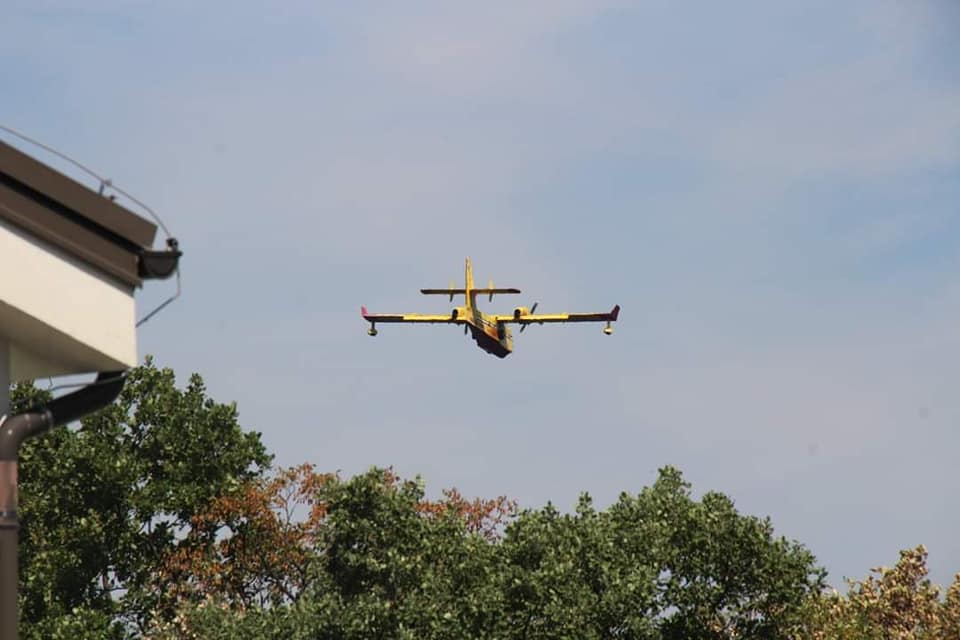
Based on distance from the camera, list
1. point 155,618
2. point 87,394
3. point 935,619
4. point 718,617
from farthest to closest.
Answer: point 155,618 → point 935,619 → point 718,617 → point 87,394

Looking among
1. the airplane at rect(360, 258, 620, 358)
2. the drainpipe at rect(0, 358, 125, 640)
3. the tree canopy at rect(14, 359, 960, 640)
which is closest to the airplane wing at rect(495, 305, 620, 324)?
the airplane at rect(360, 258, 620, 358)

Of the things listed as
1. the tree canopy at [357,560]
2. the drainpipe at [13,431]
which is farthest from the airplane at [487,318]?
the drainpipe at [13,431]

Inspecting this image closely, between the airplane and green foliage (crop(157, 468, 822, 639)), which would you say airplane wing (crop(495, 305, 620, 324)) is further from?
green foliage (crop(157, 468, 822, 639))

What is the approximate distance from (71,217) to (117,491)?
6100 centimetres

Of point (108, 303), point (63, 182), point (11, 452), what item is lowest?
point (11, 452)

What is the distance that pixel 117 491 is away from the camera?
6425cm

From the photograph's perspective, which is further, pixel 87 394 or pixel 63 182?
pixel 87 394

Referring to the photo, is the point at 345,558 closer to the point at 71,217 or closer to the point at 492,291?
the point at 71,217

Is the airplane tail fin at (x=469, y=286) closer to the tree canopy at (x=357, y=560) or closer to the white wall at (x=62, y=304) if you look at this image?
the tree canopy at (x=357, y=560)

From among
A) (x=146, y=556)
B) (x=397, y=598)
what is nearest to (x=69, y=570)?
(x=146, y=556)

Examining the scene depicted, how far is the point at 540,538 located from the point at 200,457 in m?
24.6

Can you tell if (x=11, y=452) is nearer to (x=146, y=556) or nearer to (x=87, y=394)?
(x=87, y=394)

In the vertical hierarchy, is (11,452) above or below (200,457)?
below

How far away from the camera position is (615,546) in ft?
161
